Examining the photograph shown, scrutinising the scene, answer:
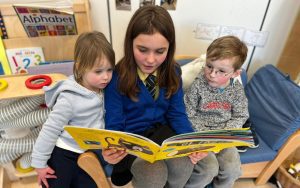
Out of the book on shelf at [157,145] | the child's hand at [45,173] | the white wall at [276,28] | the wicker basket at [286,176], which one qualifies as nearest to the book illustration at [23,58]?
the child's hand at [45,173]

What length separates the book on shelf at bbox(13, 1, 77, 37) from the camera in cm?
104

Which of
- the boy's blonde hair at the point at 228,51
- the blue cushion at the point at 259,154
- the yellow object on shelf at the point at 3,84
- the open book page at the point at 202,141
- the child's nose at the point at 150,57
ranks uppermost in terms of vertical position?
the child's nose at the point at 150,57

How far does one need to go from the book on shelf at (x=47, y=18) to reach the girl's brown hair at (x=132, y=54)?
17.0 inches

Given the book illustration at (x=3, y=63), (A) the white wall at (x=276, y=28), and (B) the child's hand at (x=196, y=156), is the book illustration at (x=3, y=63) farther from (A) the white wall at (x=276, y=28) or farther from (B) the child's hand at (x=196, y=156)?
(A) the white wall at (x=276, y=28)

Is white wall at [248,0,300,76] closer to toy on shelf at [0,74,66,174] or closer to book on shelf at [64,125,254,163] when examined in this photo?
book on shelf at [64,125,254,163]

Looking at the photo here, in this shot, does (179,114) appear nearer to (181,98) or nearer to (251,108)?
(181,98)

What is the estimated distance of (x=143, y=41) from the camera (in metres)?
0.80

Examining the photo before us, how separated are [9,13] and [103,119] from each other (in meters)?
0.72

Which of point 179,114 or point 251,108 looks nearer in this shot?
point 179,114

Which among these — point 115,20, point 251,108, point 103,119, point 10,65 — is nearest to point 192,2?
point 115,20

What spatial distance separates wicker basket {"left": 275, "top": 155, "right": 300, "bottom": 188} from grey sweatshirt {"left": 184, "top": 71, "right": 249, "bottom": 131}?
471 mm

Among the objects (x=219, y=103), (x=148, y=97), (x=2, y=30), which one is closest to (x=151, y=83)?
(x=148, y=97)

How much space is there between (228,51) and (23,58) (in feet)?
3.45

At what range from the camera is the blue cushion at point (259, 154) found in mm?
1145
